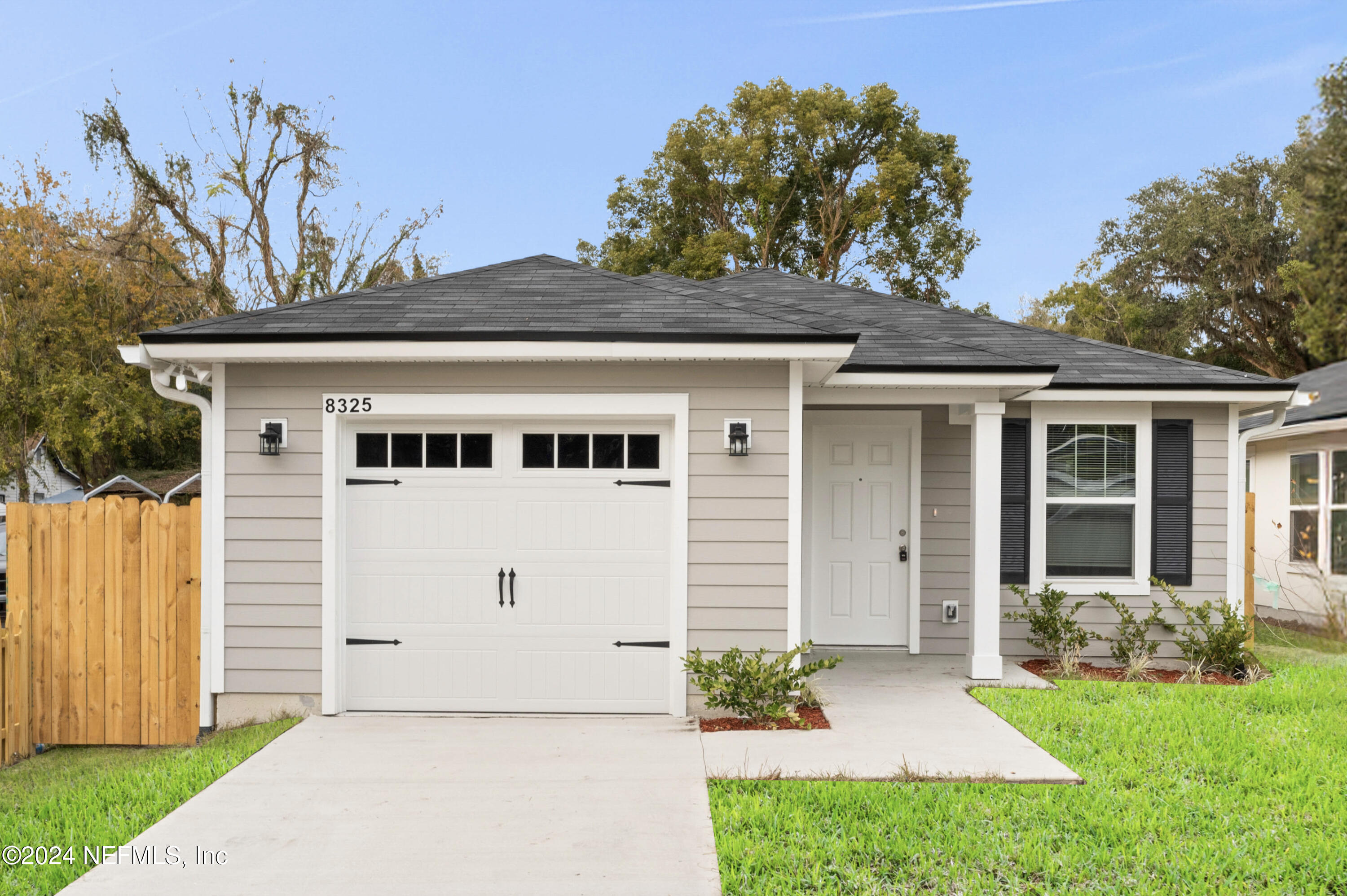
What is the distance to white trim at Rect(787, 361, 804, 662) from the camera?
18.5 ft

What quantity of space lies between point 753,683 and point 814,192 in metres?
19.4

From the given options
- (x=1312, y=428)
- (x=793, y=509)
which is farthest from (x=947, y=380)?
(x=1312, y=428)

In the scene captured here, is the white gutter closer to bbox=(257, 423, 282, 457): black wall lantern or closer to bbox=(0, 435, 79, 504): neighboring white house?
bbox=(257, 423, 282, 457): black wall lantern

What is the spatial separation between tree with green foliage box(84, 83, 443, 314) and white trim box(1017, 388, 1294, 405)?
18.0 metres

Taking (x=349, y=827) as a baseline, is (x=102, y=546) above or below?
above

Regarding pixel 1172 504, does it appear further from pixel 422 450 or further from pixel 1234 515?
pixel 422 450

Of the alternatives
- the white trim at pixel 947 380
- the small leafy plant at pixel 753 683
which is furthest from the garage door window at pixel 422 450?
the white trim at pixel 947 380

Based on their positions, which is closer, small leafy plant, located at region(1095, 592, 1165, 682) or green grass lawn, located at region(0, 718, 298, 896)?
green grass lawn, located at region(0, 718, 298, 896)

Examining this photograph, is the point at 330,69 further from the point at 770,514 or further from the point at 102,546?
the point at 770,514

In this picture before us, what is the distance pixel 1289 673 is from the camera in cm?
652

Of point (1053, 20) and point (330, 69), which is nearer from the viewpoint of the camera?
point (1053, 20)

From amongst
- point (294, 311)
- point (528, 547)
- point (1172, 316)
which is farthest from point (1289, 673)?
point (294, 311)

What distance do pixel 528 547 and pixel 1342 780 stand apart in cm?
480

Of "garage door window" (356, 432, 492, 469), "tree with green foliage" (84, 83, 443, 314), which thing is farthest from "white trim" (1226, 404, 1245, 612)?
"tree with green foliage" (84, 83, 443, 314)
